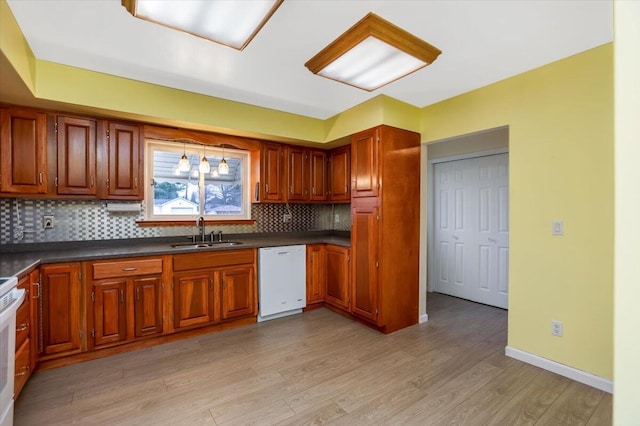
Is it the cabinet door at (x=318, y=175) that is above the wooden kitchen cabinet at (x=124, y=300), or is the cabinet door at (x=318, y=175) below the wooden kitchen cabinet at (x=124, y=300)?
above

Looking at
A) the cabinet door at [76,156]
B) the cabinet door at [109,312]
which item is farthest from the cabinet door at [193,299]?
the cabinet door at [76,156]

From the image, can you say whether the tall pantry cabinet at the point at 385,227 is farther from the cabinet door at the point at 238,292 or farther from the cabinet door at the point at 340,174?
the cabinet door at the point at 238,292

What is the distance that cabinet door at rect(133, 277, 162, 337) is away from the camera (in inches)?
105

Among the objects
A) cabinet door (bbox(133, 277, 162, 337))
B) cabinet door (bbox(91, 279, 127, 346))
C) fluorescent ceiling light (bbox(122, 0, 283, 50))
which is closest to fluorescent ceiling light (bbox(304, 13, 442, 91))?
fluorescent ceiling light (bbox(122, 0, 283, 50))

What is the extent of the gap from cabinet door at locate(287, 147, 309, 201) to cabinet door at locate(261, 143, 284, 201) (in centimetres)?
12

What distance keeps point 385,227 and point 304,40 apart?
1.91 meters

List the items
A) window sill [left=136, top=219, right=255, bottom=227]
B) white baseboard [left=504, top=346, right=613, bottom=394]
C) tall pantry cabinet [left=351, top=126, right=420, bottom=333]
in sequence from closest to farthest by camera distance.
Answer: white baseboard [left=504, top=346, right=613, bottom=394]
tall pantry cabinet [left=351, top=126, right=420, bottom=333]
window sill [left=136, top=219, right=255, bottom=227]

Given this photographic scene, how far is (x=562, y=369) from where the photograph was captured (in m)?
2.27

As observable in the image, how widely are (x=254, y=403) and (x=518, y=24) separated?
9.89ft

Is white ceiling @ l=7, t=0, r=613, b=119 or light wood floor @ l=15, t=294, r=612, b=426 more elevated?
white ceiling @ l=7, t=0, r=613, b=119

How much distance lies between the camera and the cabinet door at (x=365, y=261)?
3.15 m

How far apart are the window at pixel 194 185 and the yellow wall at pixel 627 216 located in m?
3.68

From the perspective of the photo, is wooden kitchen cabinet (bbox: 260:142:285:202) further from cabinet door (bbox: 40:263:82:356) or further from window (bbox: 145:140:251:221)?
cabinet door (bbox: 40:263:82:356)

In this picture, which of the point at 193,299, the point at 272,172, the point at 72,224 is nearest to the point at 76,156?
the point at 72,224
